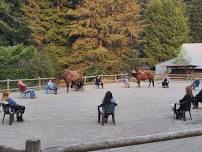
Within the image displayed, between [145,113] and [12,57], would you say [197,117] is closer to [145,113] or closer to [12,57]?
[145,113]

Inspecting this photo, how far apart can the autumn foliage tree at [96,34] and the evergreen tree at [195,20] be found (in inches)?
991

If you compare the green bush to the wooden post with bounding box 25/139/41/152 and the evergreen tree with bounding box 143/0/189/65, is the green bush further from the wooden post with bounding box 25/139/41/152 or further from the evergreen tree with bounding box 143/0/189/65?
the wooden post with bounding box 25/139/41/152

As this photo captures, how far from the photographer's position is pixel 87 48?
182 ft

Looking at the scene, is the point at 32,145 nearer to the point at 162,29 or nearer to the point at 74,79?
the point at 74,79

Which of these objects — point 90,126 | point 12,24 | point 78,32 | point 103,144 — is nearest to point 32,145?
point 103,144

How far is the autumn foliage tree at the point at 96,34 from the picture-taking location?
55156mm

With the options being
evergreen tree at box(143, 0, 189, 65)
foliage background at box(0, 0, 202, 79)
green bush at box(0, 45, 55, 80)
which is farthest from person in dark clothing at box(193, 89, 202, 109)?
evergreen tree at box(143, 0, 189, 65)

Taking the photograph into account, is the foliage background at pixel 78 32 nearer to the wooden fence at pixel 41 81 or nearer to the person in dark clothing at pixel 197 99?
the wooden fence at pixel 41 81

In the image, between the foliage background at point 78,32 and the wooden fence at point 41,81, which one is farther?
the foliage background at point 78,32

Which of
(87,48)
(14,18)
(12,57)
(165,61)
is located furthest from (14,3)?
(165,61)

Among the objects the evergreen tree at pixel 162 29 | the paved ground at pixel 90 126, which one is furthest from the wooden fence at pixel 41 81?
the paved ground at pixel 90 126

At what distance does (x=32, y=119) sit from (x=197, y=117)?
20.4 feet

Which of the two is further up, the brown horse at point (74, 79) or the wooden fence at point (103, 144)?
the brown horse at point (74, 79)

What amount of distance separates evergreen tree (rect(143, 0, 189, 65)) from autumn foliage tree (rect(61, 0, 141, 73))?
12.9 metres
